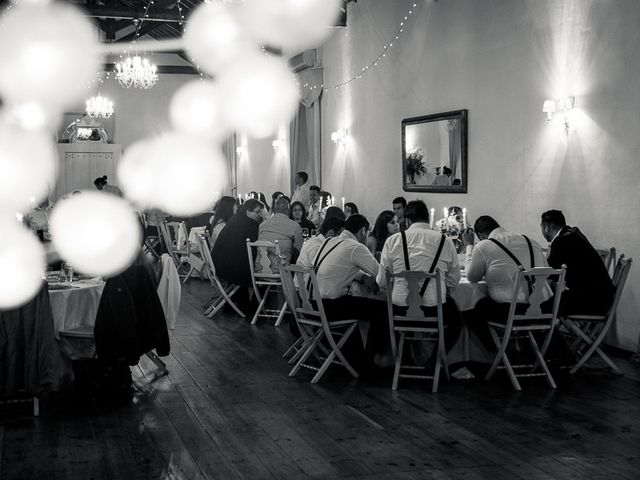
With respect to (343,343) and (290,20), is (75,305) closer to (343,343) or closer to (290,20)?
(343,343)

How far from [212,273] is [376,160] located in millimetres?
3466

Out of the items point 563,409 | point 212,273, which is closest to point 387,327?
point 563,409

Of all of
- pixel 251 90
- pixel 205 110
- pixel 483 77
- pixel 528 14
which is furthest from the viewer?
pixel 205 110

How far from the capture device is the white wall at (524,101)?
6.40 meters

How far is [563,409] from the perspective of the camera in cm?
483

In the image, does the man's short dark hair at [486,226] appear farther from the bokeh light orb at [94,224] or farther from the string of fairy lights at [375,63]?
the bokeh light orb at [94,224]

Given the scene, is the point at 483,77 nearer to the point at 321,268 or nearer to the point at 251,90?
the point at 321,268

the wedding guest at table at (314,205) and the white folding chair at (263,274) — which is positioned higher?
the wedding guest at table at (314,205)

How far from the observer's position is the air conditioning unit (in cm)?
1352

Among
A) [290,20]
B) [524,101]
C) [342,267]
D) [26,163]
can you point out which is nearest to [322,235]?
[342,267]

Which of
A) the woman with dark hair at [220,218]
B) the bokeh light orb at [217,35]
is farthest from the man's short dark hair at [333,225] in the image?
the bokeh light orb at [217,35]

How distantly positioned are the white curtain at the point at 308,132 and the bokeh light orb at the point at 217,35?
1658mm

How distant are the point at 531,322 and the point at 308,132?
886cm

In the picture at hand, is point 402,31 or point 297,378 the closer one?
point 297,378
